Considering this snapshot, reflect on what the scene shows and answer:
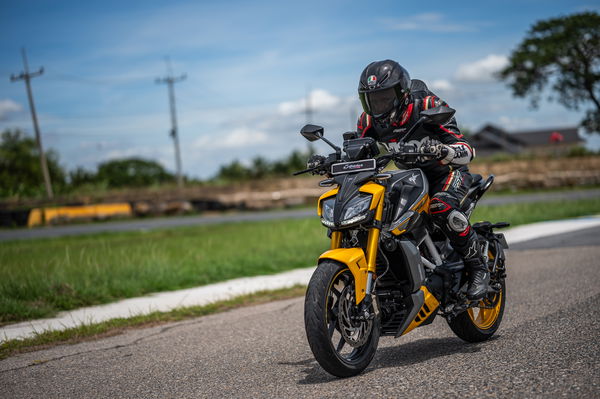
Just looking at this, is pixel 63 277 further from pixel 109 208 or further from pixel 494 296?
pixel 109 208

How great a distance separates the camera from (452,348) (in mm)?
5344

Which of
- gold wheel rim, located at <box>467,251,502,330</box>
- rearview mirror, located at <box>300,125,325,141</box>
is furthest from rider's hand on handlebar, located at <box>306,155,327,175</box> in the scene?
gold wheel rim, located at <box>467,251,502,330</box>

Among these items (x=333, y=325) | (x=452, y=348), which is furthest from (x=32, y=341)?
(x=452, y=348)

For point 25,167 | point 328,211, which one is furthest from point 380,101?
point 25,167

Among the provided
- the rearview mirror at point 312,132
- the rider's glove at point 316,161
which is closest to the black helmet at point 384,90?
the rearview mirror at point 312,132

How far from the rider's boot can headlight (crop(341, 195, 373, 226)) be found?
1339 millimetres

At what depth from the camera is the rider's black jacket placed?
521cm

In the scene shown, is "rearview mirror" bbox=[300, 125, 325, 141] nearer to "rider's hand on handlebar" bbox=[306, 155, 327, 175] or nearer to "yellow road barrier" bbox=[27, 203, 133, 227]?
"rider's hand on handlebar" bbox=[306, 155, 327, 175]

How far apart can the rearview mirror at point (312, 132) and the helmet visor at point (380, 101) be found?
43 centimetres

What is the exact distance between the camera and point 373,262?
450 cm

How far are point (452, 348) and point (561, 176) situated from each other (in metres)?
28.1

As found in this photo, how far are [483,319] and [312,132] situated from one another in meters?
2.29

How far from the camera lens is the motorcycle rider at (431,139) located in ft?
16.5

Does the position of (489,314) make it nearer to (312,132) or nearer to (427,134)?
(427,134)
